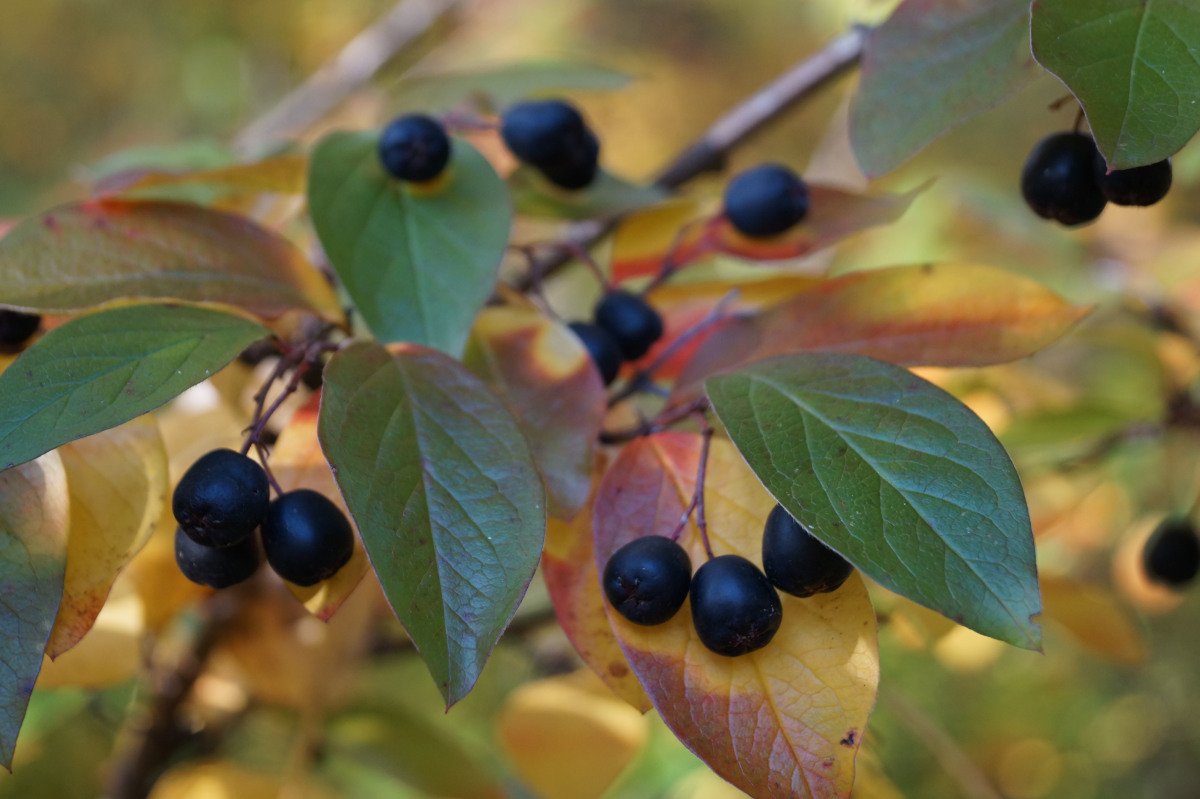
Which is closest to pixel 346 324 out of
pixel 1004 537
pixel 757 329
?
pixel 757 329

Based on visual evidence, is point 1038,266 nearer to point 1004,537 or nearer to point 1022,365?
point 1022,365

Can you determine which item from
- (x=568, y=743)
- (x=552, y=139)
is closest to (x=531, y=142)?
(x=552, y=139)

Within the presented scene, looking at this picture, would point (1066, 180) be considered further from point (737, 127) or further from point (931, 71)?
point (737, 127)

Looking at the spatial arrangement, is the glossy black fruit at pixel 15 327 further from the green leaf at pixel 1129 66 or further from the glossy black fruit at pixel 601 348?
the green leaf at pixel 1129 66

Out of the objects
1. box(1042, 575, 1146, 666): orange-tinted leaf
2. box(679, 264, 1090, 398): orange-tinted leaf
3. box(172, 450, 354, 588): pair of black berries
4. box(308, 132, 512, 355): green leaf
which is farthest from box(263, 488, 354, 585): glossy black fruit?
box(1042, 575, 1146, 666): orange-tinted leaf

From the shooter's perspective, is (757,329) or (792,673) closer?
(792,673)

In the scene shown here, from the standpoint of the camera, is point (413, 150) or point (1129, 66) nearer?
point (1129, 66)
